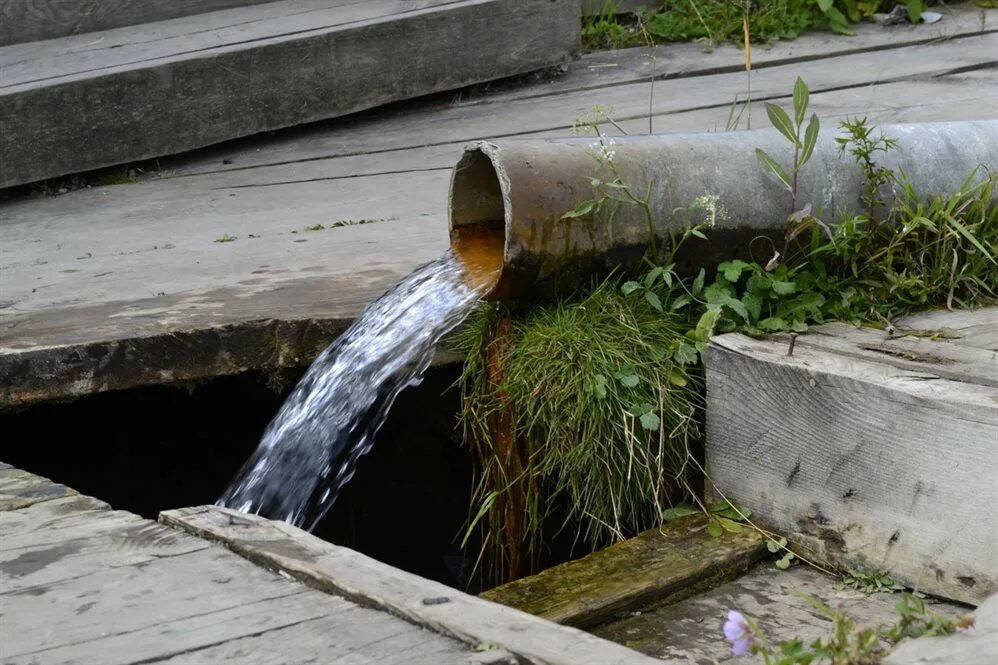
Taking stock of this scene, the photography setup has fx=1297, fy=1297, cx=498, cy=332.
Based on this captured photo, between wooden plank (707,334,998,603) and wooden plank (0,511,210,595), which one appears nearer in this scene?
wooden plank (0,511,210,595)

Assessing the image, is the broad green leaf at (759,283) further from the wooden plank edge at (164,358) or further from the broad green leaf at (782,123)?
the wooden plank edge at (164,358)

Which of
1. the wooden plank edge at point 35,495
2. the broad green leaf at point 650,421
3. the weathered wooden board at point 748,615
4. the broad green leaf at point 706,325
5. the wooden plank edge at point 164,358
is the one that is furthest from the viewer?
the wooden plank edge at point 164,358

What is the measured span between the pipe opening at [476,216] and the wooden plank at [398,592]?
110 cm

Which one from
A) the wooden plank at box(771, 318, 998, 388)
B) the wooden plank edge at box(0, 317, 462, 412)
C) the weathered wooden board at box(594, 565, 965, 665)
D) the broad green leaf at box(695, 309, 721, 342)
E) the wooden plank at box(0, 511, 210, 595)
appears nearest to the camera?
the wooden plank at box(0, 511, 210, 595)

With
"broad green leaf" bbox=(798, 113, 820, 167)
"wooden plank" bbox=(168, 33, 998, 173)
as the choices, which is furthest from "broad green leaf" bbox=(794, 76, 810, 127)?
"wooden plank" bbox=(168, 33, 998, 173)

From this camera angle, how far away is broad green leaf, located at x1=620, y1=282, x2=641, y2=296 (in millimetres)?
2936

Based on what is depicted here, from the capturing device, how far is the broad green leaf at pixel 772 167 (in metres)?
2.97

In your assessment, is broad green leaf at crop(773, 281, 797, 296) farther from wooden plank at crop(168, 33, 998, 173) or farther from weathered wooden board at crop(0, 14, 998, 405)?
wooden plank at crop(168, 33, 998, 173)

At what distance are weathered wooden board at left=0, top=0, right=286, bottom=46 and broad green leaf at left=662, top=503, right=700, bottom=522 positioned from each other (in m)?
4.04

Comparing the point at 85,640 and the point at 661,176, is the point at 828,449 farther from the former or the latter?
the point at 85,640

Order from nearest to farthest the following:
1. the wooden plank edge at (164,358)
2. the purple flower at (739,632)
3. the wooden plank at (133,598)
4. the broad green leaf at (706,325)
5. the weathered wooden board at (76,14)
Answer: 1. the purple flower at (739,632)
2. the wooden plank at (133,598)
3. the broad green leaf at (706,325)
4. the wooden plank edge at (164,358)
5. the weathered wooden board at (76,14)

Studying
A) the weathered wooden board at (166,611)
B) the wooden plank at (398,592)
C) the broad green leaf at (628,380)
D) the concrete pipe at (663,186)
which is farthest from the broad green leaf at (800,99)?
the weathered wooden board at (166,611)

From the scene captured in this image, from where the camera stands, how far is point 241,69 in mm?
5086

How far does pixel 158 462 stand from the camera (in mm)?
3943
